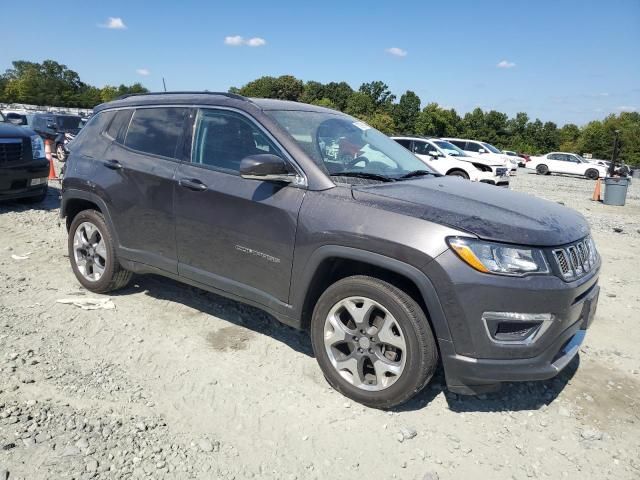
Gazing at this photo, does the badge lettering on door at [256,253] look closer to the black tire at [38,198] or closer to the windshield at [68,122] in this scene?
the black tire at [38,198]

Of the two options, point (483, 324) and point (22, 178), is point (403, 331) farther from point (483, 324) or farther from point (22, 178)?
point (22, 178)

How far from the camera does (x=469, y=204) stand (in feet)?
9.91

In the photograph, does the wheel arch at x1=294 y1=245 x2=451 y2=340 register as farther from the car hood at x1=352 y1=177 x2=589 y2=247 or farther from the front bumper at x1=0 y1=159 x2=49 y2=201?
the front bumper at x1=0 y1=159 x2=49 y2=201

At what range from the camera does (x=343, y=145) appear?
3682 millimetres

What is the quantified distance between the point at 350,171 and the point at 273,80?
110 meters

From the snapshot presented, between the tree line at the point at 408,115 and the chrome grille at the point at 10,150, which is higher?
the tree line at the point at 408,115

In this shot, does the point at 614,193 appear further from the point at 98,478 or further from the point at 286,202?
the point at 98,478

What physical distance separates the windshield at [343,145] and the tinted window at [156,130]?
922mm

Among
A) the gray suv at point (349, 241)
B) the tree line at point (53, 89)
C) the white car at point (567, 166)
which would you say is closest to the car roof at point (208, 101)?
the gray suv at point (349, 241)

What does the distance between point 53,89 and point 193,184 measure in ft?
352

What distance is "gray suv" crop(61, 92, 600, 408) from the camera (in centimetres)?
265

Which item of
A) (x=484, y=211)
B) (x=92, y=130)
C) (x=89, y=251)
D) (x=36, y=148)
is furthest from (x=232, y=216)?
(x=36, y=148)

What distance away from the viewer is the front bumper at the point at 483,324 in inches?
102

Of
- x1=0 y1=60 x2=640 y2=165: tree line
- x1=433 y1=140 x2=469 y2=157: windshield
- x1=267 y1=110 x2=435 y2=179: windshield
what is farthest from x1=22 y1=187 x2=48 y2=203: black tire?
x1=0 y1=60 x2=640 y2=165: tree line
